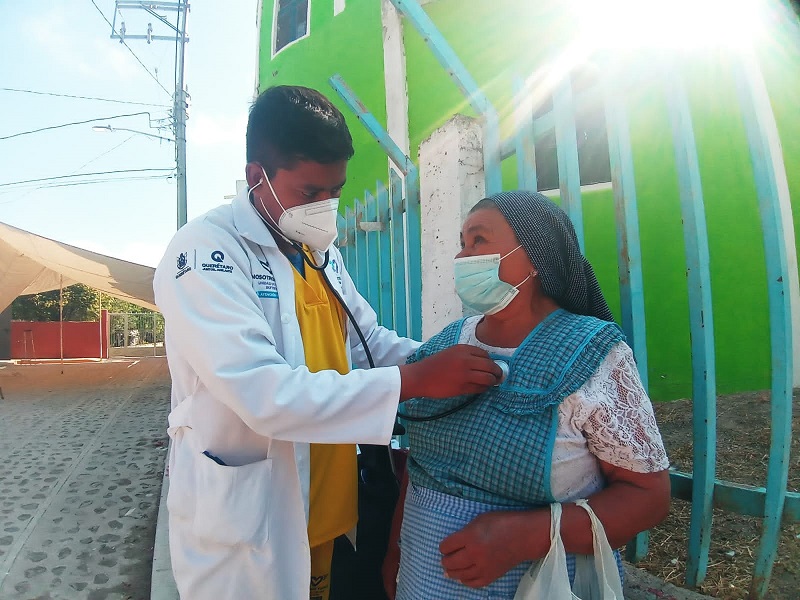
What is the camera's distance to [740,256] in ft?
15.2

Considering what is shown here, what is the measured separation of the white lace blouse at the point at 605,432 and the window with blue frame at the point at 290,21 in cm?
862

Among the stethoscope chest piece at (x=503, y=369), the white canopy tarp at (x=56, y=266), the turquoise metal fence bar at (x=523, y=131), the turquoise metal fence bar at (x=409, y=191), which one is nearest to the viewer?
the stethoscope chest piece at (x=503, y=369)

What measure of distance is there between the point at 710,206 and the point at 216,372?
4.69 meters

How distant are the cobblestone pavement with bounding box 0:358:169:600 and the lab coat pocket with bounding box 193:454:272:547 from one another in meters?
2.08

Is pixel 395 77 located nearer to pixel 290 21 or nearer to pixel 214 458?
pixel 290 21

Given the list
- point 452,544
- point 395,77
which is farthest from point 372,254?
point 395,77

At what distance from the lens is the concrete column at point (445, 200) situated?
7.54ft

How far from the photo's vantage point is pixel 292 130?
1479 millimetres

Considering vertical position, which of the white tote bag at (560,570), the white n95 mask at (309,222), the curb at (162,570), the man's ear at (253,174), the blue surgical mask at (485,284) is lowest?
the curb at (162,570)

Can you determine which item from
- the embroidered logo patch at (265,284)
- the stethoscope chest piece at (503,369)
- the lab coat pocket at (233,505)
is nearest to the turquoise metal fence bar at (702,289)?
the stethoscope chest piece at (503,369)

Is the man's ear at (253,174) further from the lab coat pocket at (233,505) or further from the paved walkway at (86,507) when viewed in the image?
the paved walkway at (86,507)

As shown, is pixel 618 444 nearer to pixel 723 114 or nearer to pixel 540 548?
pixel 540 548

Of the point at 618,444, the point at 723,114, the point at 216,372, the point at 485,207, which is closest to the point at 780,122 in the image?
the point at 723,114

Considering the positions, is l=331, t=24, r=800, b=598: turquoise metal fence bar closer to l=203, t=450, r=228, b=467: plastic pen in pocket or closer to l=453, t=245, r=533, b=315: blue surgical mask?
l=453, t=245, r=533, b=315: blue surgical mask
